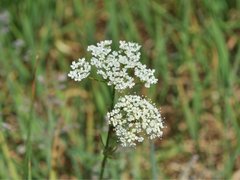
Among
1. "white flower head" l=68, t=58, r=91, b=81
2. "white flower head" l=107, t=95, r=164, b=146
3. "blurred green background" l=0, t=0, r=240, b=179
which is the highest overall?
"blurred green background" l=0, t=0, r=240, b=179

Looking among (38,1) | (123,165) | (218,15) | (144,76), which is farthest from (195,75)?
(144,76)

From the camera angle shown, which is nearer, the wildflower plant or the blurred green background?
the wildflower plant

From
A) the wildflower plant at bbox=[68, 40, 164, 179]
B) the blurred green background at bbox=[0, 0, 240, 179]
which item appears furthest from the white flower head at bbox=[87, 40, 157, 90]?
the blurred green background at bbox=[0, 0, 240, 179]

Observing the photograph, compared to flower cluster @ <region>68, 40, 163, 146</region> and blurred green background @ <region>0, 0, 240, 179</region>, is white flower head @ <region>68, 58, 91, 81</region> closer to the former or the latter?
flower cluster @ <region>68, 40, 163, 146</region>

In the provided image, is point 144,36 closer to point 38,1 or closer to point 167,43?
point 167,43

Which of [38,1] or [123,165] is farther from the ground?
[38,1]

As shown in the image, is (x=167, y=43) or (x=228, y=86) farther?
(x=167, y=43)

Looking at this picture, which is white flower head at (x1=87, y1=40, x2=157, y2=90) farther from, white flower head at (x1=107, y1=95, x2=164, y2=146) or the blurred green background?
the blurred green background

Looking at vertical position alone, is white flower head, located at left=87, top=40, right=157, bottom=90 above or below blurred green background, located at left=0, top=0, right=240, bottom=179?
below
